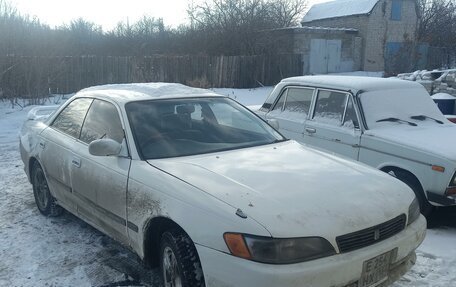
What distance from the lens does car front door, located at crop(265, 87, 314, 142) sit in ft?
19.9

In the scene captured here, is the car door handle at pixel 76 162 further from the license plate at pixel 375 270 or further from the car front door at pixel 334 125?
the car front door at pixel 334 125

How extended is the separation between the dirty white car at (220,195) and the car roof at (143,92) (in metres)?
0.01

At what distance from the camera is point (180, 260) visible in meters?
2.80

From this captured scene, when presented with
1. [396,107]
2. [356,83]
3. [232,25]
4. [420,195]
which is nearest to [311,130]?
[356,83]

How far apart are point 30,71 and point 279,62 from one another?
42.0 feet

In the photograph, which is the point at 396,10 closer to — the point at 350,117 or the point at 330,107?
the point at 330,107

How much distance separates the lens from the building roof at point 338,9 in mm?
30600

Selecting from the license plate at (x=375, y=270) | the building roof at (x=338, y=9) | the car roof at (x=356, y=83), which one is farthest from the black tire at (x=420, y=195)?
the building roof at (x=338, y=9)

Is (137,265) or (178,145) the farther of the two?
(137,265)

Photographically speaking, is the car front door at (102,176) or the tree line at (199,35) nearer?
the car front door at (102,176)

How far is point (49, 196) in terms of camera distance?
4859 mm

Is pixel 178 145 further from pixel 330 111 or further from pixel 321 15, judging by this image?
pixel 321 15

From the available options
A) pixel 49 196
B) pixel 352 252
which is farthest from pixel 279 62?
pixel 352 252

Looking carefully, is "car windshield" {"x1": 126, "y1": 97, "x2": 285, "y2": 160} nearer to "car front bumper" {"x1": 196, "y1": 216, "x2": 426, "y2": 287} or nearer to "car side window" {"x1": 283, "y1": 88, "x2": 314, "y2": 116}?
"car front bumper" {"x1": 196, "y1": 216, "x2": 426, "y2": 287}
